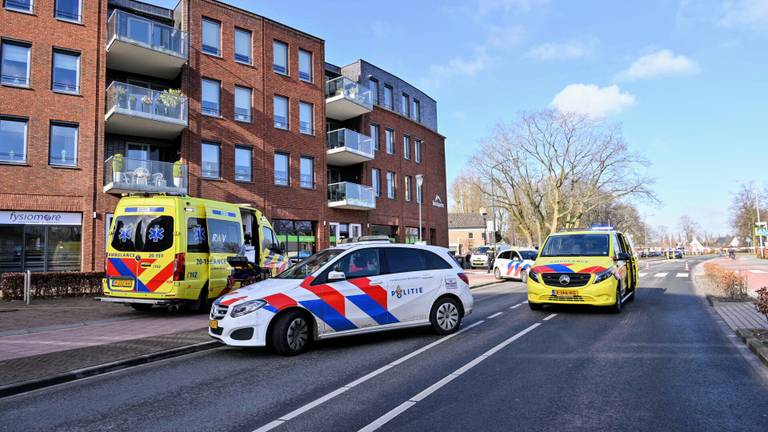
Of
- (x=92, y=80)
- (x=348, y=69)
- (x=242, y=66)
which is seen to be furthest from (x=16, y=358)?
(x=348, y=69)

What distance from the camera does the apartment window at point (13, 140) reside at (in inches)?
692

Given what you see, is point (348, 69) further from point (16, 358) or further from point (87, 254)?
point (16, 358)

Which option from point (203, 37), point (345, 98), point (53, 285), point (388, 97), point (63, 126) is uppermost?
point (388, 97)

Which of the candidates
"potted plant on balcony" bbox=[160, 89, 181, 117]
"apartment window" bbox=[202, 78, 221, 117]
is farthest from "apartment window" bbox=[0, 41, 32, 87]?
"apartment window" bbox=[202, 78, 221, 117]

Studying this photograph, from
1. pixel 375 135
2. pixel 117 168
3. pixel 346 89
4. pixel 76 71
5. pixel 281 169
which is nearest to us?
pixel 117 168

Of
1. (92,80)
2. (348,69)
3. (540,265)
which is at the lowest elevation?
(540,265)

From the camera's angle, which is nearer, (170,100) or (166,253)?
(166,253)

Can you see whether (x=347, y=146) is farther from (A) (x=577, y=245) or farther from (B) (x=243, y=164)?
(A) (x=577, y=245)

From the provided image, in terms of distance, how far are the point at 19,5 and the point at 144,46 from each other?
4208mm

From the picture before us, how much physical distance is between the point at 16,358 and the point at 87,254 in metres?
12.5

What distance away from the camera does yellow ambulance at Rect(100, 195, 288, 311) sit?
436 inches

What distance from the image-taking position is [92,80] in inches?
756

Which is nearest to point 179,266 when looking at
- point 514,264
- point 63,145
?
point 63,145

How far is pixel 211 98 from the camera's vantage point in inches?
897
